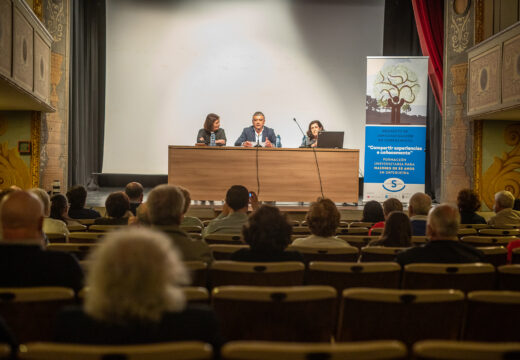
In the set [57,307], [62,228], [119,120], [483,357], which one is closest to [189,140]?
[119,120]

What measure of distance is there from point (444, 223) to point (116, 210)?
8.18 ft

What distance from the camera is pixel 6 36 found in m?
5.45

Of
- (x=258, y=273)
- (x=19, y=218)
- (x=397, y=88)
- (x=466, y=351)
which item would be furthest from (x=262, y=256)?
(x=397, y=88)

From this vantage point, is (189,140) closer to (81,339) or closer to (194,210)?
(194,210)

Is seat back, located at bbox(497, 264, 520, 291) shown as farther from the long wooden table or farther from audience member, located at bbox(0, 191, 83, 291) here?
the long wooden table

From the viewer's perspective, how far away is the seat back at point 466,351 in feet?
3.91

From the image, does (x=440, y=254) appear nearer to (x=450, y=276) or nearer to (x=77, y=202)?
(x=450, y=276)

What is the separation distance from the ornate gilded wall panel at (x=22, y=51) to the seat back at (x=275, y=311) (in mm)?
4851

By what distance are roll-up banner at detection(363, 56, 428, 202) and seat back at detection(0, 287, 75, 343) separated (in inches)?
265

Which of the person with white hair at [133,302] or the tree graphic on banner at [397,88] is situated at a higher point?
the tree graphic on banner at [397,88]

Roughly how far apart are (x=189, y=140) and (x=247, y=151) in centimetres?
344

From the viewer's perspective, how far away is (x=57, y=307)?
5.77 ft

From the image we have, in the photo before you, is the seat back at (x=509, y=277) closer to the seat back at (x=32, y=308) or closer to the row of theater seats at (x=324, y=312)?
the row of theater seats at (x=324, y=312)

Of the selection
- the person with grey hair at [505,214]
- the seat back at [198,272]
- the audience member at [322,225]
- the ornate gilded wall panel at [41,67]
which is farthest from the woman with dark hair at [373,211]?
the ornate gilded wall panel at [41,67]
